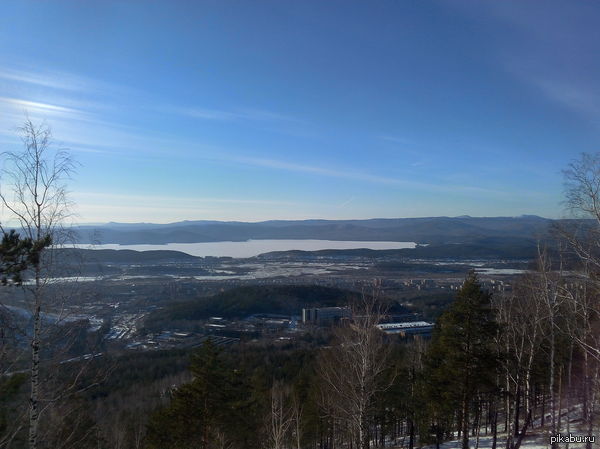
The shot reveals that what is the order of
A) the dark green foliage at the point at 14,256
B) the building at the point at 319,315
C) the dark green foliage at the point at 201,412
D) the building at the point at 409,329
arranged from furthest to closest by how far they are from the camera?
the building at the point at 319,315 → the building at the point at 409,329 → the dark green foliage at the point at 201,412 → the dark green foliage at the point at 14,256

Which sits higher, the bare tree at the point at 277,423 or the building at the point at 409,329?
the bare tree at the point at 277,423

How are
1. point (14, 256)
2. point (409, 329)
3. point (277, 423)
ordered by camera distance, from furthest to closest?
1. point (409, 329)
2. point (277, 423)
3. point (14, 256)

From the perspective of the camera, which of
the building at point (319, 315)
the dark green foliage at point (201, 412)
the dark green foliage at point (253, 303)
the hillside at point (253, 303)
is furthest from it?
the dark green foliage at point (253, 303)

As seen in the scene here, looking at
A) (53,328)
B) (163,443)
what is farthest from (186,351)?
(53,328)

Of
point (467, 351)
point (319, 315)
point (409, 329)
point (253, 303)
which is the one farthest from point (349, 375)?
point (253, 303)

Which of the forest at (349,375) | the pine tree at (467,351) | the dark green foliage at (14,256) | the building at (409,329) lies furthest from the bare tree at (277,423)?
the building at (409,329)

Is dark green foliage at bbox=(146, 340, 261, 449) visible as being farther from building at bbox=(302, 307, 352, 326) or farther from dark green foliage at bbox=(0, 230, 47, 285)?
building at bbox=(302, 307, 352, 326)

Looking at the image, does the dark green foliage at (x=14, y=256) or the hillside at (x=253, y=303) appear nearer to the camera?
the dark green foliage at (x=14, y=256)

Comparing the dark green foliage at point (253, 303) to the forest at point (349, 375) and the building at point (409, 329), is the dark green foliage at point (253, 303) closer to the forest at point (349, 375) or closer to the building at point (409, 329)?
the building at point (409, 329)

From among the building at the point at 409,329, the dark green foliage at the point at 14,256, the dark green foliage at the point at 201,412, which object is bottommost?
the building at the point at 409,329

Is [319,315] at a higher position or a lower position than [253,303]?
lower

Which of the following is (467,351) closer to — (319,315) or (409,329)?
(409,329)
